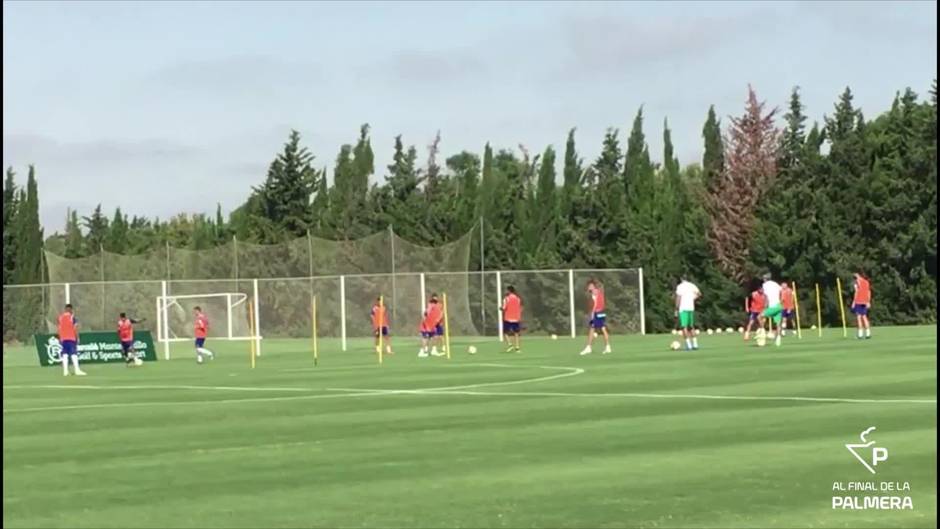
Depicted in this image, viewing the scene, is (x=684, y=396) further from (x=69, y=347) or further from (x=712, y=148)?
(x=712, y=148)

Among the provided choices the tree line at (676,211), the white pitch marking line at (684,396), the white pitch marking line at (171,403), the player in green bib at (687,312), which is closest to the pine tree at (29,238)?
the tree line at (676,211)

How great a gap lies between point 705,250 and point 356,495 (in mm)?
53352

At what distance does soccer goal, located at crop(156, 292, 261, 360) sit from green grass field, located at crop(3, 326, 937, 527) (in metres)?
22.9

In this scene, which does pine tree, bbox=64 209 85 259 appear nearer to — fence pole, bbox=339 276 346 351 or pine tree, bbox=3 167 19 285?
pine tree, bbox=3 167 19 285

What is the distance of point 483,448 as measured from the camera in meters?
15.2

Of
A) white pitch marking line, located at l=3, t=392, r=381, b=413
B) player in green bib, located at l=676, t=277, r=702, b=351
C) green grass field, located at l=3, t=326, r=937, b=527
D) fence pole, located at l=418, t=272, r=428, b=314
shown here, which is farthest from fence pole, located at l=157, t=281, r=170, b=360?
white pitch marking line, located at l=3, t=392, r=381, b=413

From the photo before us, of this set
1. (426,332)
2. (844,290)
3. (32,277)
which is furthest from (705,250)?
(32,277)

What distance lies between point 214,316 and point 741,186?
84.4ft

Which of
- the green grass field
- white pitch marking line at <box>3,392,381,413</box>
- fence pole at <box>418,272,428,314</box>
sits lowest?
the green grass field

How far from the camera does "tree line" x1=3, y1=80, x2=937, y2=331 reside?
59.5 metres

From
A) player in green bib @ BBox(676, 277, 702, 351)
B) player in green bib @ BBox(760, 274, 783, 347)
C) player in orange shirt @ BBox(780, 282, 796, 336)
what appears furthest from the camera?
player in orange shirt @ BBox(780, 282, 796, 336)

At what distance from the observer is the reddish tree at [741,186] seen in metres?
64.8

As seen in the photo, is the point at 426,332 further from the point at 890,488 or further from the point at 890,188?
the point at 890,488

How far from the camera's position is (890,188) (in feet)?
195
